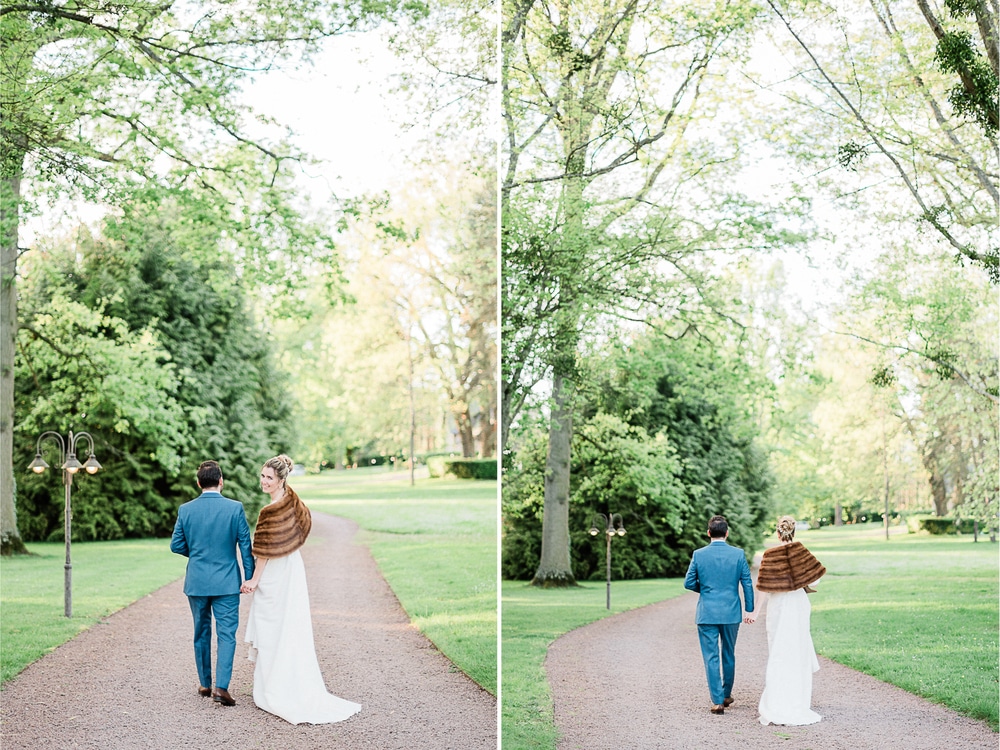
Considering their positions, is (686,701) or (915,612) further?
(915,612)

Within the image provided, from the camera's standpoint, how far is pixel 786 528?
4770 millimetres

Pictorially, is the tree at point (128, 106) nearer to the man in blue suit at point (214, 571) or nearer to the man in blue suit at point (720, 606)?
the man in blue suit at point (214, 571)

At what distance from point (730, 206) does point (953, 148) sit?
1.24 metres

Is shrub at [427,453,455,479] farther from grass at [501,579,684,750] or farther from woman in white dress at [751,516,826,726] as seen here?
woman in white dress at [751,516,826,726]

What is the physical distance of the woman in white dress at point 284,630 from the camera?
4582mm

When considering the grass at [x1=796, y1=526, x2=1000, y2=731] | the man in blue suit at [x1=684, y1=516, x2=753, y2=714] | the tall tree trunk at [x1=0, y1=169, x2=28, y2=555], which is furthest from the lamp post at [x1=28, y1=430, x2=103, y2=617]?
the grass at [x1=796, y1=526, x2=1000, y2=731]

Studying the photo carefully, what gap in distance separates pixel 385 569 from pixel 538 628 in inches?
35.0

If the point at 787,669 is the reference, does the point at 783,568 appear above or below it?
above

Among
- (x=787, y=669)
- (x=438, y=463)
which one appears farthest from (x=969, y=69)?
(x=438, y=463)

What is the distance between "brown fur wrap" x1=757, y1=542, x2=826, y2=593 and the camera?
4.73 metres

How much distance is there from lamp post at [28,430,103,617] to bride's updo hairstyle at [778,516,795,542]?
3.41 metres

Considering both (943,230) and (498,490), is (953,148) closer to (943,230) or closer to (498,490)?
(943,230)

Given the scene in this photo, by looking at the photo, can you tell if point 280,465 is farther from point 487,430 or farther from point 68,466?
point 487,430

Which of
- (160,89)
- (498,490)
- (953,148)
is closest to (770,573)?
(498,490)
